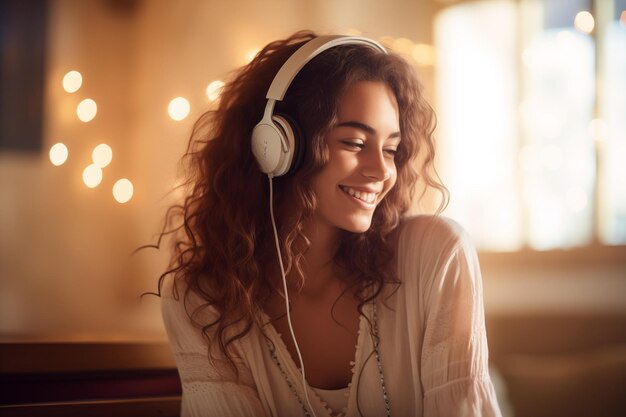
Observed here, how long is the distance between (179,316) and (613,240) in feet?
6.53

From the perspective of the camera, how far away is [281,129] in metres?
1.16

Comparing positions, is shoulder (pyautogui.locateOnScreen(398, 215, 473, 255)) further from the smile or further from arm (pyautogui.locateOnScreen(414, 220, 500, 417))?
the smile

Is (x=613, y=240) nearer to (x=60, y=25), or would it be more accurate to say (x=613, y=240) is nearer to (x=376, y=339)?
(x=376, y=339)

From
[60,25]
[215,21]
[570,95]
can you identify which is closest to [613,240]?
[570,95]

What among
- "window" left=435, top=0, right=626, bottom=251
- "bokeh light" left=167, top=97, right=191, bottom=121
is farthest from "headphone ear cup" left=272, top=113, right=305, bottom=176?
"window" left=435, top=0, right=626, bottom=251

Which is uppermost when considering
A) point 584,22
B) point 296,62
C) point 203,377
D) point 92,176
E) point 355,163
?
point 584,22

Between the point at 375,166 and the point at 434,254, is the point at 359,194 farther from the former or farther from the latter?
the point at 434,254

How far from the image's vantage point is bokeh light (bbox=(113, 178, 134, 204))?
2.20 meters

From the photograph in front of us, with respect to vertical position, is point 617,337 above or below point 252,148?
below

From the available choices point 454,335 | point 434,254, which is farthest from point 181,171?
point 454,335

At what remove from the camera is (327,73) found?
1.23 m

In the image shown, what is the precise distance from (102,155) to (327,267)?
1100 millimetres

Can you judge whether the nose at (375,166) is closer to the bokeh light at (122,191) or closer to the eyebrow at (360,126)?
the eyebrow at (360,126)

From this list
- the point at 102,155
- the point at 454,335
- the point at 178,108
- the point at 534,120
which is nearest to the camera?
the point at 454,335
